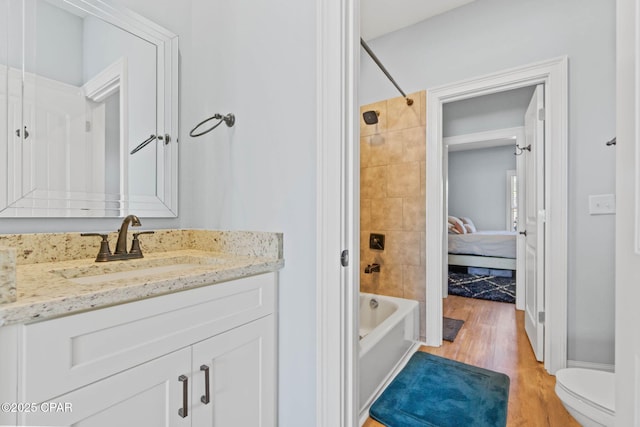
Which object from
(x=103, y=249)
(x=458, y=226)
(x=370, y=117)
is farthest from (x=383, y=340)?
(x=458, y=226)

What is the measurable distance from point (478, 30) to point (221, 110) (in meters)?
2.10

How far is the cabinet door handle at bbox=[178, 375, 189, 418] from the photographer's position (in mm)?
848

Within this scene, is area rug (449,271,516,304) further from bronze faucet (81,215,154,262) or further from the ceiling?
bronze faucet (81,215,154,262)

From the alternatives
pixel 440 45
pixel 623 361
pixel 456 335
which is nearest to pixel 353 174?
pixel 623 361

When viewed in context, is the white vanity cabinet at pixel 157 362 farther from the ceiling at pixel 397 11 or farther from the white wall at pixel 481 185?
the white wall at pixel 481 185

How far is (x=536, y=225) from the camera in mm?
2184

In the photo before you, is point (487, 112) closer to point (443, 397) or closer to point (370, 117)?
point (370, 117)

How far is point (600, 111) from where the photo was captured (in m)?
1.86

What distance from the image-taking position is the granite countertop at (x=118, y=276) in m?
0.62

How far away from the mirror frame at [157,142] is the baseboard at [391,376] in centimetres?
140

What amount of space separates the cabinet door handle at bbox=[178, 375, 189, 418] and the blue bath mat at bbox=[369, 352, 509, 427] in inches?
42.8

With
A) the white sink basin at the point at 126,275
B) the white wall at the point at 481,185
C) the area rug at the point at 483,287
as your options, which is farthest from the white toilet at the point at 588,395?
the white wall at the point at 481,185

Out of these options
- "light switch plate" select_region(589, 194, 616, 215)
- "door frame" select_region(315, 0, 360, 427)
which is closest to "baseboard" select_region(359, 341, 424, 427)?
"door frame" select_region(315, 0, 360, 427)

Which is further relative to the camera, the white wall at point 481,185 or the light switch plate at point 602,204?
the white wall at point 481,185
